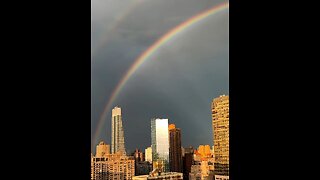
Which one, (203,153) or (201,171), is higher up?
(203,153)

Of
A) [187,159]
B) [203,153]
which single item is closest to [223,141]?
[203,153]

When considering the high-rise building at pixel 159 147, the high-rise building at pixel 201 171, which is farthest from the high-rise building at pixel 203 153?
the high-rise building at pixel 159 147

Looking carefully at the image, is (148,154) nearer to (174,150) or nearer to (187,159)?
(174,150)

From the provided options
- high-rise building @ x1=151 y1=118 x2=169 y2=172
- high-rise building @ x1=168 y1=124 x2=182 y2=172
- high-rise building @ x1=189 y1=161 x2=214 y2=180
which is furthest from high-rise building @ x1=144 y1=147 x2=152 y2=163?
high-rise building @ x1=189 y1=161 x2=214 y2=180

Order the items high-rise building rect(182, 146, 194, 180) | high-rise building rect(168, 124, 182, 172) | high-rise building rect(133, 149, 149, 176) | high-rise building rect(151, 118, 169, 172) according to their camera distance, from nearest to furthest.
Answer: high-rise building rect(182, 146, 194, 180) → high-rise building rect(168, 124, 182, 172) → high-rise building rect(133, 149, 149, 176) → high-rise building rect(151, 118, 169, 172)

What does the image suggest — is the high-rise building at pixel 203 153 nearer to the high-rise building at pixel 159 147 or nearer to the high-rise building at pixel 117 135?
the high-rise building at pixel 159 147

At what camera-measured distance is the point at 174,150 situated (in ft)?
17.0

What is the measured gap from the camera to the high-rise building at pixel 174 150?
4.79 m

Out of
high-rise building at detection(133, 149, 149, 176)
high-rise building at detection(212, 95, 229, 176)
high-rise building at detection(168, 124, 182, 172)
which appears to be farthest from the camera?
high-rise building at detection(133, 149, 149, 176)

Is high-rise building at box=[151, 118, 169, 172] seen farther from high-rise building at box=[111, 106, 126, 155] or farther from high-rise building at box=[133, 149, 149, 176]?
high-rise building at box=[111, 106, 126, 155]

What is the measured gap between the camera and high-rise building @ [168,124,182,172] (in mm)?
4794

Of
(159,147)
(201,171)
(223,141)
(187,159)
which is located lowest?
(201,171)
